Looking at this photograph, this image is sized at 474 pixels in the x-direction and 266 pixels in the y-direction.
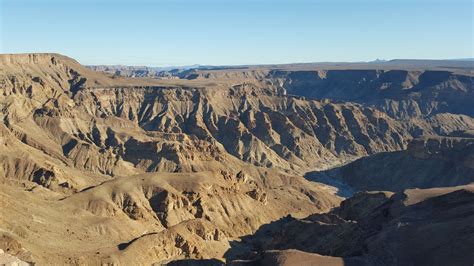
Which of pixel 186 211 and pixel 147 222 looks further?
pixel 186 211

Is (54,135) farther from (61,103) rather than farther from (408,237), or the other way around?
(408,237)

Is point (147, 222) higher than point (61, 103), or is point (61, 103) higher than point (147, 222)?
point (61, 103)

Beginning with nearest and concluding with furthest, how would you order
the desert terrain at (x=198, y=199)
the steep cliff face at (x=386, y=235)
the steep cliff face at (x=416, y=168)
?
1. the steep cliff face at (x=386, y=235)
2. the desert terrain at (x=198, y=199)
3. the steep cliff face at (x=416, y=168)

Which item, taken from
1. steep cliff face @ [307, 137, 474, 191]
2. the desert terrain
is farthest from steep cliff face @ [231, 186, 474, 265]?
steep cliff face @ [307, 137, 474, 191]

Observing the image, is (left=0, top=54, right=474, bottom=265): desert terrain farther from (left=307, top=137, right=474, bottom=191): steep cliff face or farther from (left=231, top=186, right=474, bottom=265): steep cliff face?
(left=307, top=137, right=474, bottom=191): steep cliff face

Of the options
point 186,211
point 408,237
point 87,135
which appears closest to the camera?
point 408,237

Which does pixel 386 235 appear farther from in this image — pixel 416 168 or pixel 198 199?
pixel 416 168

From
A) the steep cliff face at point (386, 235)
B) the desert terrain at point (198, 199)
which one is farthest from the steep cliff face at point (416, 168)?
the steep cliff face at point (386, 235)

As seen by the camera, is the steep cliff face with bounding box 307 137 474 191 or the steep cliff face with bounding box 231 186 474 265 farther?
the steep cliff face with bounding box 307 137 474 191

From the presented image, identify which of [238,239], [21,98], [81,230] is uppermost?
[21,98]

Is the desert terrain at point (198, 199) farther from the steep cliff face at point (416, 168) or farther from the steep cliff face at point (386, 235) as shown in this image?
the steep cliff face at point (416, 168)

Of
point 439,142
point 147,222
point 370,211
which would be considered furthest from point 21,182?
point 439,142
